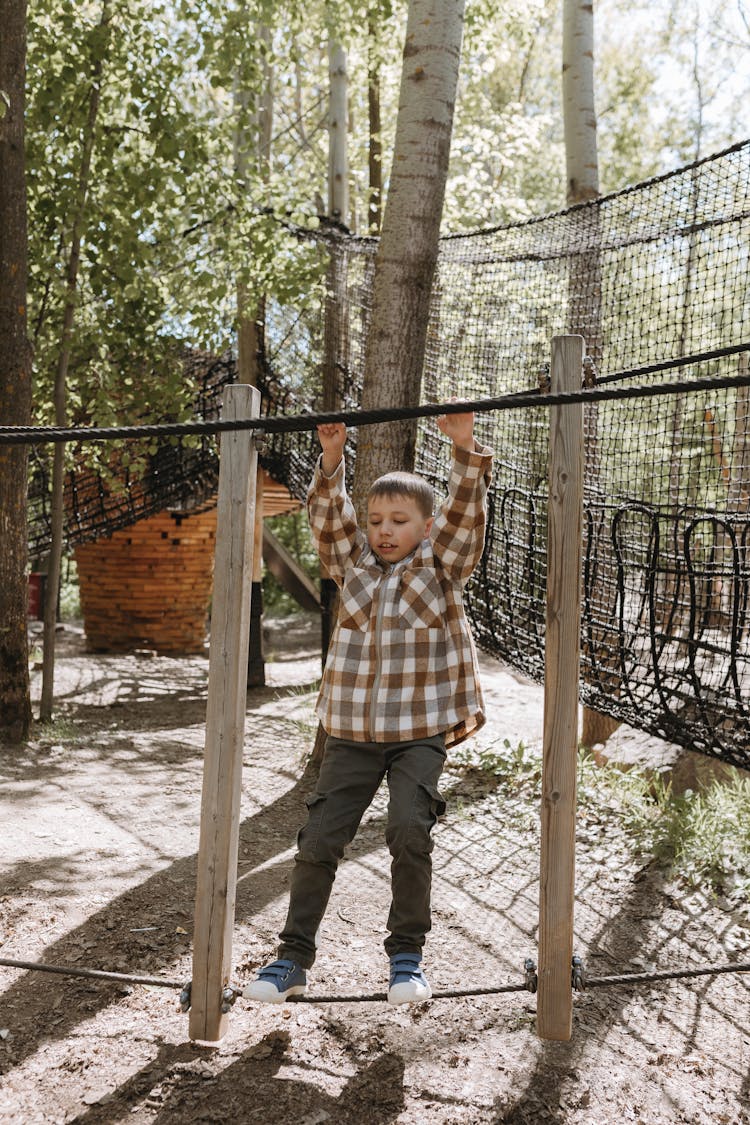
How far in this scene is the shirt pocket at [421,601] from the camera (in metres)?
2.09

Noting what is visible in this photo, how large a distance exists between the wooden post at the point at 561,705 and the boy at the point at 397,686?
25 cm

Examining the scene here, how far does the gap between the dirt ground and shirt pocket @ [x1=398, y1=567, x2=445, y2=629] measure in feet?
3.04

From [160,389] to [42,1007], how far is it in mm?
3992

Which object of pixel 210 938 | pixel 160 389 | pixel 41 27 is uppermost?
pixel 41 27

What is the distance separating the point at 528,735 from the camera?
17.8 feet

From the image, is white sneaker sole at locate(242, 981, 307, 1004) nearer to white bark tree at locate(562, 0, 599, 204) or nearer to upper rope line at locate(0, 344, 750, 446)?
upper rope line at locate(0, 344, 750, 446)

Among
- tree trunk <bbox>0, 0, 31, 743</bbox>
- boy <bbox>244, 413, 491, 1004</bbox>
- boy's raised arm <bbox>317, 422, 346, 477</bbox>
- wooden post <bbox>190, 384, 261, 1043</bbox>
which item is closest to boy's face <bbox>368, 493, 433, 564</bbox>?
boy <bbox>244, 413, 491, 1004</bbox>

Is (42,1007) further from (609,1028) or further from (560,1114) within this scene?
(609,1028)

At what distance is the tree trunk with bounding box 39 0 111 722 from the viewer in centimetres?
516

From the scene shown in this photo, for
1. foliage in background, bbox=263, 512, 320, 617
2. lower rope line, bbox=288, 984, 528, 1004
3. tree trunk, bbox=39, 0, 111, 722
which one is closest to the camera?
lower rope line, bbox=288, 984, 528, 1004

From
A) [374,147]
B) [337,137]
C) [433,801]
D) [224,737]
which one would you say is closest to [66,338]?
[337,137]

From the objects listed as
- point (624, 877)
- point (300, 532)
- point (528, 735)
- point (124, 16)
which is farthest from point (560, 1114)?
point (300, 532)

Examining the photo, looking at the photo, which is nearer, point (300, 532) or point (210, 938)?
point (210, 938)

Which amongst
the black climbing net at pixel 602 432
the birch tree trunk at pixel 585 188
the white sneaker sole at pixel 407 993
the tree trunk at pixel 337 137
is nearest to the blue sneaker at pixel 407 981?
the white sneaker sole at pixel 407 993
